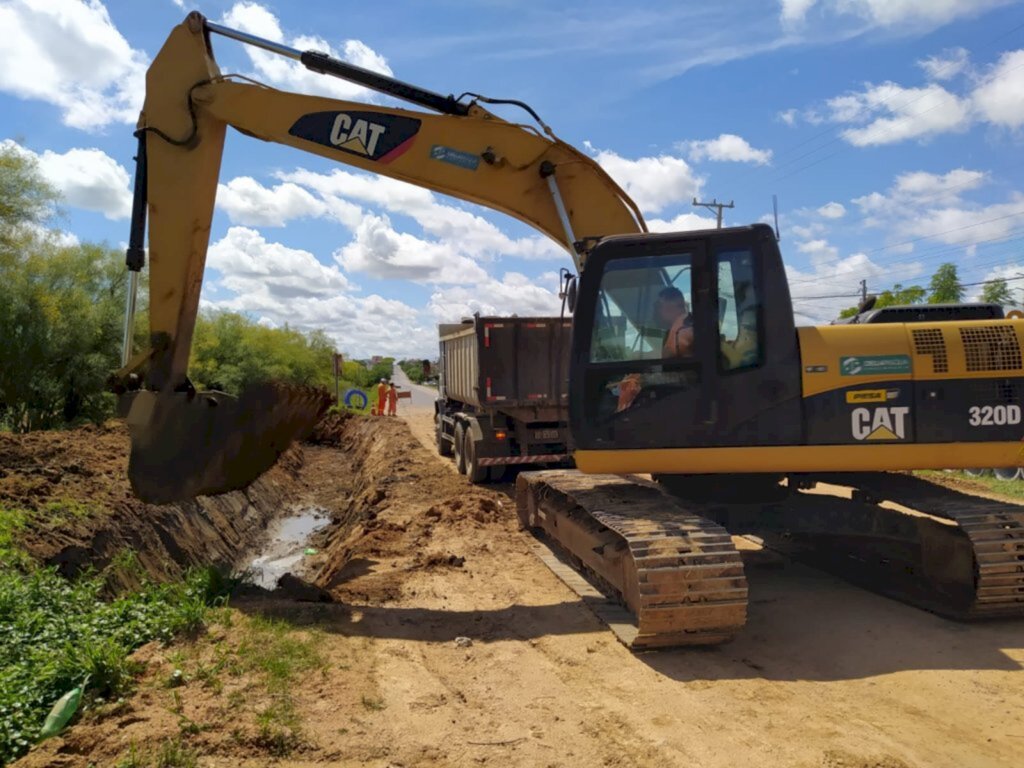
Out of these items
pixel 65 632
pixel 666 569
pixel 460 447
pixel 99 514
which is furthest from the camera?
pixel 460 447

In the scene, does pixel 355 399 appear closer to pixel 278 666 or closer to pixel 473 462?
pixel 473 462

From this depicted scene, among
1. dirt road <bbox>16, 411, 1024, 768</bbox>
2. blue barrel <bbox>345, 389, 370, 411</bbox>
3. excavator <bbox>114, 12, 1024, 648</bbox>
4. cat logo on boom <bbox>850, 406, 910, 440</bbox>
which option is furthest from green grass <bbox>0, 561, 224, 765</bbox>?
blue barrel <bbox>345, 389, 370, 411</bbox>

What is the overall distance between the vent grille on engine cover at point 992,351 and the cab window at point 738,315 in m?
1.55

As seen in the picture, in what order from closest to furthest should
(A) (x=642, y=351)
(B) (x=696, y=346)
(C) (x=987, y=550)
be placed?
1. (C) (x=987, y=550)
2. (B) (x=696, y=346)
3. (A) (x=642, y=351)

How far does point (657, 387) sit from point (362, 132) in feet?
10.5

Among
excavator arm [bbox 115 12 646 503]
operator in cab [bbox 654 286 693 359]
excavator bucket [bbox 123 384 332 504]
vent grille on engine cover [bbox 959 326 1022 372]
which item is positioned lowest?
excavator bucket [bbox 123 384 332 504]

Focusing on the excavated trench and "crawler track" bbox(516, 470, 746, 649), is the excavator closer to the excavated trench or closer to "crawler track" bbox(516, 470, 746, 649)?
"crawler track" bbox(516, 470, 746, 649)

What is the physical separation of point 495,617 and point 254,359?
27246mm

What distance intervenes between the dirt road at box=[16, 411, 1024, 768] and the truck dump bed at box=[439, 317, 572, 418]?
16.9ft

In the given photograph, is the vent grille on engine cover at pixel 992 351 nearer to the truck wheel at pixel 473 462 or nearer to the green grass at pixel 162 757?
the green grass at pixel 162 757

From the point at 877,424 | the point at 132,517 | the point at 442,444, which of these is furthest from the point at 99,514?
the point at 442,444

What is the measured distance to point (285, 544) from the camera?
41.1 ft

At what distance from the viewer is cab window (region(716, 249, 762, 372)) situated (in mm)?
5723

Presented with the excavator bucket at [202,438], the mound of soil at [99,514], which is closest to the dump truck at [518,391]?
the mound of soil at [99,514]
